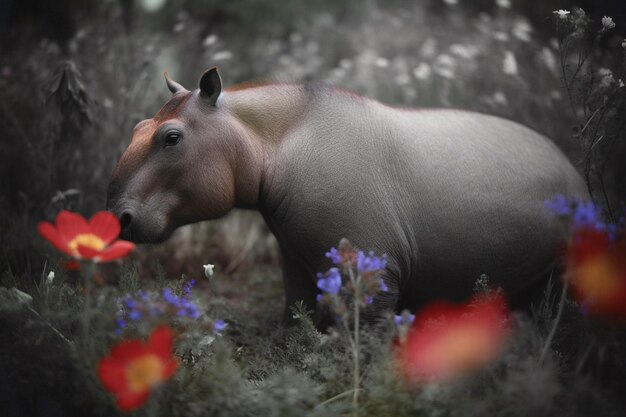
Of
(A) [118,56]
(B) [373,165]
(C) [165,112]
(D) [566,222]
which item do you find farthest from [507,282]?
(A) [118,56]

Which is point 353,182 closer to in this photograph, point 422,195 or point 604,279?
point 422,195

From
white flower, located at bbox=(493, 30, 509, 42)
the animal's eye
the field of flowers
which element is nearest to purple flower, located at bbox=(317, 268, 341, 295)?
the field of flowers

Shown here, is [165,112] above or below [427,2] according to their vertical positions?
above

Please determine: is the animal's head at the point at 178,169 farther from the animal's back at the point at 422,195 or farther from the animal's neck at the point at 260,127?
the animal's back at the point at 422,195

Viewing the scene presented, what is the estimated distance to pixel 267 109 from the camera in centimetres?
310

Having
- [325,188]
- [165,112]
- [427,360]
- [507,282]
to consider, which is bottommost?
[507,282]

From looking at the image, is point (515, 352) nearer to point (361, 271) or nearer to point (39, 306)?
point (361, 271)

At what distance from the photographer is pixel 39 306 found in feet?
8.54

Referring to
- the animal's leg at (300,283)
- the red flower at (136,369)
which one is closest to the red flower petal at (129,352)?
the red flower at (136,369)

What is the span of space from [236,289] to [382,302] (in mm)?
1764

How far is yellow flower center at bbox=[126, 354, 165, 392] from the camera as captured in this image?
1979 millimetres

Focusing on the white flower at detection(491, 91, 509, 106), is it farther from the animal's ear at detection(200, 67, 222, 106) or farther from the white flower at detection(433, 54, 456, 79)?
the animal's ear at detection(200, 67, 222, 106)

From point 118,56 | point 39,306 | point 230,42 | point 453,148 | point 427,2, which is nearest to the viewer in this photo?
point 39,306

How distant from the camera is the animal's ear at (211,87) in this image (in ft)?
9.48
